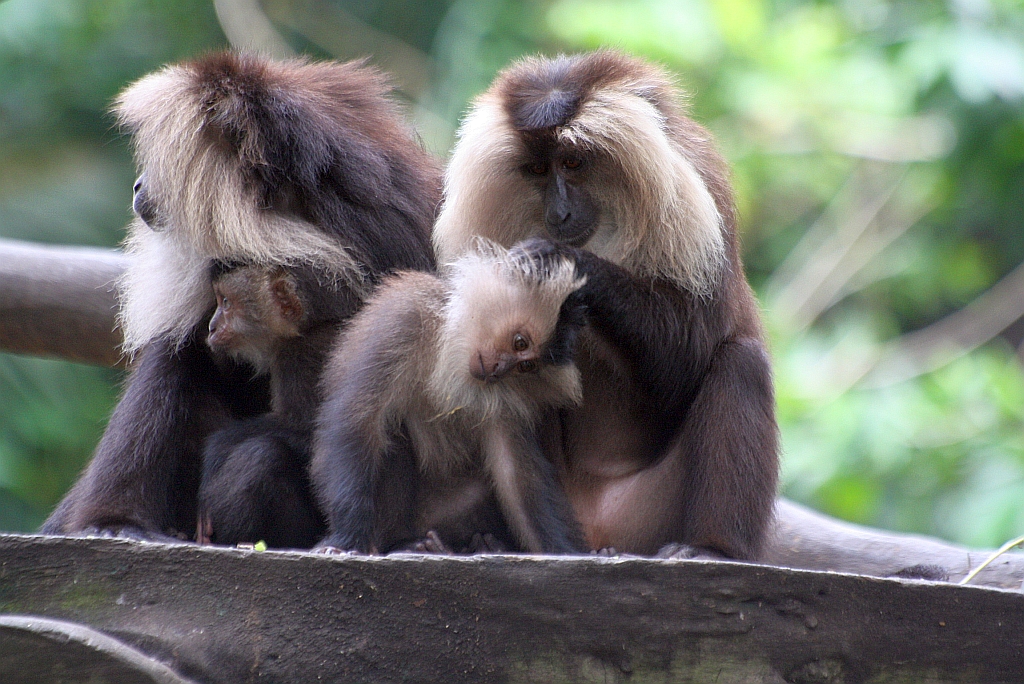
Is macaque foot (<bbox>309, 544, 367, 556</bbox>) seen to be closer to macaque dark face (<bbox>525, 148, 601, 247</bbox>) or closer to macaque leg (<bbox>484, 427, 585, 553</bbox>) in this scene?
macaque leg (<bbox>484, 427, 585, 553</bbox>)

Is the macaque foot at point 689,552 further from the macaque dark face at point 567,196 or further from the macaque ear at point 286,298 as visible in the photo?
the macaque ear at point 286,298

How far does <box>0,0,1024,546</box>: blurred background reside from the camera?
7398mm

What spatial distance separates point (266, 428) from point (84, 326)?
87.9 inches

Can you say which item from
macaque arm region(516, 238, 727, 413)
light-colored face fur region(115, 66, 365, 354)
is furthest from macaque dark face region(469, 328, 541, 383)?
light-colored face fur region(115, 66, 365, 354)

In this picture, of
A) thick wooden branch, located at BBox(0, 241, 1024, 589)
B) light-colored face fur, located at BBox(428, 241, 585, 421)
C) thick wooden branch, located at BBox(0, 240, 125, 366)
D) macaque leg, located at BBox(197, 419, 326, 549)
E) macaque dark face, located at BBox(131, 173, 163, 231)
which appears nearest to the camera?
light-colored face fur, located at BBox(428, 241, 585, 421)

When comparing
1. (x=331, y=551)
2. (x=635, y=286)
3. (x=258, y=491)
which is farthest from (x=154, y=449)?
(x=635, y=286)

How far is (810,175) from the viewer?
391 inches

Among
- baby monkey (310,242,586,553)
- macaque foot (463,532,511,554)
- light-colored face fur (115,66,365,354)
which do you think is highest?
light-colored face fur (115,66,365,354)

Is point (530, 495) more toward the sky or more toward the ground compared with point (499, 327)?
more toward the ground

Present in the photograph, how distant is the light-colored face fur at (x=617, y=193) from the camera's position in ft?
10.5

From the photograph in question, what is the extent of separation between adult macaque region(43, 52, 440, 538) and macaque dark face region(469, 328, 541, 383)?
0.56 metres

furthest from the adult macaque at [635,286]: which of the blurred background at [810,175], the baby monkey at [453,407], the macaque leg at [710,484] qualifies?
the blurred background at [810,175]

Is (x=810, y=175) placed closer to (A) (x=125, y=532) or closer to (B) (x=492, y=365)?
(B) (x=492, y=365)

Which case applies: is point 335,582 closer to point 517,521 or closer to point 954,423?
point 517,521
